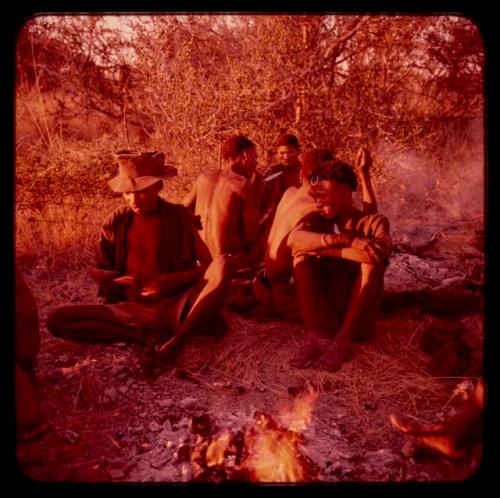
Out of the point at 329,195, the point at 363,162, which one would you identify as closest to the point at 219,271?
the point at 329,195

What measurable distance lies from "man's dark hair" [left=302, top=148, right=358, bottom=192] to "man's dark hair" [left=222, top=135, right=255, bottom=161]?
0.51 m

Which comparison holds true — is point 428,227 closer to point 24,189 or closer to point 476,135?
point 476,135

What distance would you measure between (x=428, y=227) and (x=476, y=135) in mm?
694

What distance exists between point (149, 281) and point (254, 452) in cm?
131

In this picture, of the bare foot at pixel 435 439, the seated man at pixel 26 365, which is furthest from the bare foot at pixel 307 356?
the seated man at pixel 26 365

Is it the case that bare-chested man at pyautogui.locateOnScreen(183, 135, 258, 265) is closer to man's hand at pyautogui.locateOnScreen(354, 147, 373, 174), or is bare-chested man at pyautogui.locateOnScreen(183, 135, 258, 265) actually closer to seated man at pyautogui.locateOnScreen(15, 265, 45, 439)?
man's hand at pyautogui.locateOnScreen(354, 147, 373, 174)

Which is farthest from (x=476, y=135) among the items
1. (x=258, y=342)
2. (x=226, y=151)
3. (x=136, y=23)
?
(x=136, y=23)

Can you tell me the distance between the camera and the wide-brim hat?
10.5 feet

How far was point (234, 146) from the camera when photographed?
3803mm

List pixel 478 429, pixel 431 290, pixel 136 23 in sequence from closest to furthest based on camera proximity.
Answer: pixel 478 429, pixel 136 23, pixel 431 290

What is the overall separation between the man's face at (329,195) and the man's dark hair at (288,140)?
719 mm

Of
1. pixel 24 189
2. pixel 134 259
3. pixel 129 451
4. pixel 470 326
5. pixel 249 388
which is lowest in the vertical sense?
pixel 129 451

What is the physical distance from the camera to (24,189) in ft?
11.4

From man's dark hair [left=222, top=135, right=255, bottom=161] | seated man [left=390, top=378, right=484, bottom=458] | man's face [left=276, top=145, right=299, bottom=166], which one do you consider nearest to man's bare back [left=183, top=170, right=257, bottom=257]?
man's dark hair [left=222, top=135, right=255, bottom=161]
